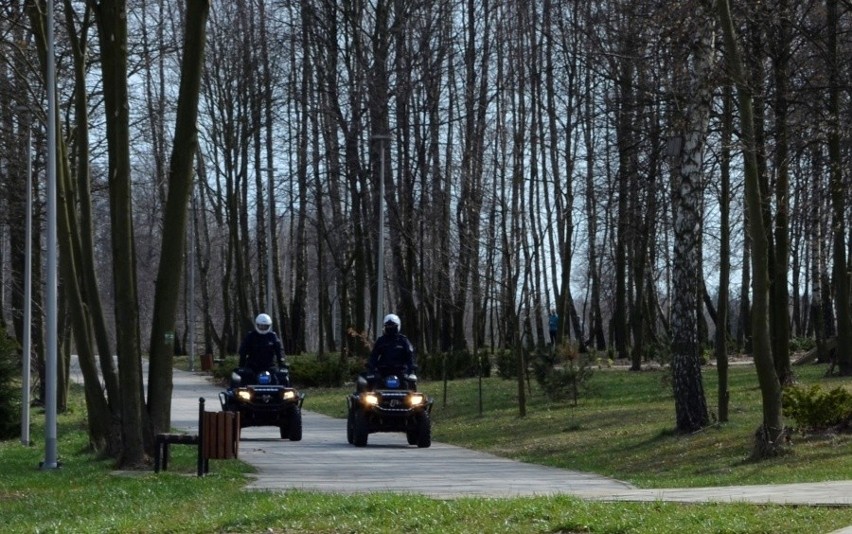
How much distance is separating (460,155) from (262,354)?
26.0 meters

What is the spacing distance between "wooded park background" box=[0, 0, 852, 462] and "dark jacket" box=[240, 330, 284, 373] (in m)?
2.47

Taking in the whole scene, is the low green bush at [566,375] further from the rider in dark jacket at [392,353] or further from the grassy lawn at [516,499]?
the rider in dark jacket at [392,353]

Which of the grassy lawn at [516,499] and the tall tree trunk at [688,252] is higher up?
the tall tree trunk at [688,252]

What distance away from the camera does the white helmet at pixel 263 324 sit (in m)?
23.4

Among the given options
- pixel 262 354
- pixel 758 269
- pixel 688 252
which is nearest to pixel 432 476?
pixel 758 269

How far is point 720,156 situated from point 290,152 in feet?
117

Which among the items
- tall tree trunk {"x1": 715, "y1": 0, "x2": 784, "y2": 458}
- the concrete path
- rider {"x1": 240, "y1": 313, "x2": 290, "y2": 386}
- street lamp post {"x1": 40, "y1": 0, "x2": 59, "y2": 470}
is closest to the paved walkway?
the concrete path

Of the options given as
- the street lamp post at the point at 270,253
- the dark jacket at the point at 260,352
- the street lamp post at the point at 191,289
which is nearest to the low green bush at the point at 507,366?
the dark jacket at the point at 260,352

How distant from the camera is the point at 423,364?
4344 cm

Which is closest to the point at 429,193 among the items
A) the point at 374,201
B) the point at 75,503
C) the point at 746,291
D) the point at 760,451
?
the point at 374,201

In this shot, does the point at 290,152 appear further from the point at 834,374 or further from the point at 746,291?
the point at 834,374

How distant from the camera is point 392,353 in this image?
23.9 metres

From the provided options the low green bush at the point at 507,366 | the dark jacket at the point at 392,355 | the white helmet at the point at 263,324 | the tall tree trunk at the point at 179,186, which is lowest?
the low green bush at the point at 507,366

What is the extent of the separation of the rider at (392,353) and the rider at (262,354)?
1567 millimetres
